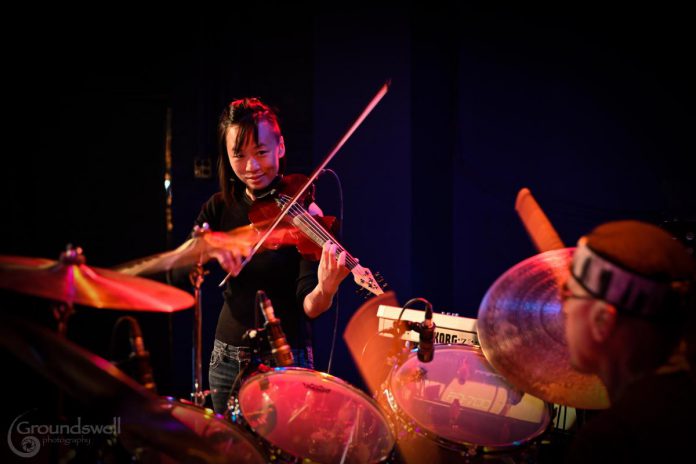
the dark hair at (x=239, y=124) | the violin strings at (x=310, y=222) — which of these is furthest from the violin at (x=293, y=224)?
the dark hair at (x=239, y=124)

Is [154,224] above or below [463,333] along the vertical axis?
above

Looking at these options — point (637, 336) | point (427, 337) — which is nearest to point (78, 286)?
point (427, 337)

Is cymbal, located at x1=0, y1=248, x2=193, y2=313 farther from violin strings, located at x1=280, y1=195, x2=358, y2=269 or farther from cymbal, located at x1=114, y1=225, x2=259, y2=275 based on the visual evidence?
violin strings, located at x1=280, y1=195, x2=358, y2=269

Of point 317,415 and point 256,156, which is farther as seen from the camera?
point 256,156

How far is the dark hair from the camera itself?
2.22 m

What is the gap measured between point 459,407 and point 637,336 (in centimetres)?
88

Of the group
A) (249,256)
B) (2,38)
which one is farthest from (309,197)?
(2,38)

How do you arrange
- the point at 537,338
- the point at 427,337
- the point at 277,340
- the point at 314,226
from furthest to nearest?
the point at 314,226, the point at 427,337, the point at 277,340, the point at 537,338

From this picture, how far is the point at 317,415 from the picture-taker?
1787 millimetres

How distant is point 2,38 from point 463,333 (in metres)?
3.40

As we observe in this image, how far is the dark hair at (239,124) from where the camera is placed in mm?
2219

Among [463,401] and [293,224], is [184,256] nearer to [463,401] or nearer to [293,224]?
[293,224]

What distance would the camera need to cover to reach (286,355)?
1737 mm

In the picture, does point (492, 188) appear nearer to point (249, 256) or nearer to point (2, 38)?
point (249, 256)
